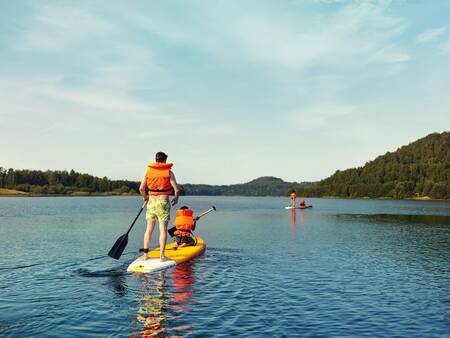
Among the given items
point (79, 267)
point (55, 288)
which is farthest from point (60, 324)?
point (79, 267)

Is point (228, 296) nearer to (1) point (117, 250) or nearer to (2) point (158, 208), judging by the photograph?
(2) point (158, 208)

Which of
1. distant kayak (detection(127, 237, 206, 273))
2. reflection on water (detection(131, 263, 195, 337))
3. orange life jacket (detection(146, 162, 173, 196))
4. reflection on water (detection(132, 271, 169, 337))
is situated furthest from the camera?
distant kayak (detection(127, 237, 206, 273))

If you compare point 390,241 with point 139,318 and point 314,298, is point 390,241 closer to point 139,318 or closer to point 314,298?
point 314,298

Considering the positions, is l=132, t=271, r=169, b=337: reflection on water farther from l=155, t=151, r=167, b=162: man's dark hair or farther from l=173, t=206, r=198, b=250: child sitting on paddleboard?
l=173, t=206, r=198, b=250: child sitting on paddleboard

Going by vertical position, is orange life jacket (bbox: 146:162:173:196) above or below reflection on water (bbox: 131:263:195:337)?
above

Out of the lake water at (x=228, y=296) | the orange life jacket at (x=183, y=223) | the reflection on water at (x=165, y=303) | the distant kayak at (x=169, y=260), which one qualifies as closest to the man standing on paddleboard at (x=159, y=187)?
the distant kayak at (x=169, y=260)

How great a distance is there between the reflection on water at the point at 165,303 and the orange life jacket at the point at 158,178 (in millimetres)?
3173

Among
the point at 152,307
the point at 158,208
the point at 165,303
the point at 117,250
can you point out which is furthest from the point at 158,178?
the point at 152,307

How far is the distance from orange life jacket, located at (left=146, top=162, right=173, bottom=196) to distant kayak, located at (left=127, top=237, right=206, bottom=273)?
284 cm

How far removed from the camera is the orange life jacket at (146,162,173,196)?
15.7 metres

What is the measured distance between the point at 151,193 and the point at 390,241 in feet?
74.8

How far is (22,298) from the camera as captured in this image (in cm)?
1220

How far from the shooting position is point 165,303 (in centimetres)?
1216

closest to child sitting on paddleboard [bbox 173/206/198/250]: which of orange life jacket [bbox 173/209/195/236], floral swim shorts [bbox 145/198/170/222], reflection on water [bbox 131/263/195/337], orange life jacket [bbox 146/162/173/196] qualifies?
orange life jacket [bbox 173/209/195/236]
